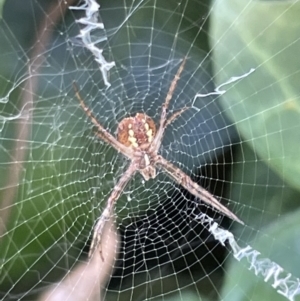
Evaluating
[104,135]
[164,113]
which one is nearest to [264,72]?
[164,113]

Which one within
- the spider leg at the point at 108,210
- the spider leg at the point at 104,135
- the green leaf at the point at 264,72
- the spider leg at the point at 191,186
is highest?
the green leaf at the point at 264,72

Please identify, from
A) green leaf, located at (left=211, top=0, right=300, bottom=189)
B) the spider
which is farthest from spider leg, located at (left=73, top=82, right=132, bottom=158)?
green leaf, located at (left=211, top=0, right=300, bottom=189)

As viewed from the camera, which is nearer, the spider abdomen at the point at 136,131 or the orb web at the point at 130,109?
the orb web at the point at 130,109

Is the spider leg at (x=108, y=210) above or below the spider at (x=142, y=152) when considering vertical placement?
below

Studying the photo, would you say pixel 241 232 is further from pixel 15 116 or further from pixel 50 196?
pixel 15 116

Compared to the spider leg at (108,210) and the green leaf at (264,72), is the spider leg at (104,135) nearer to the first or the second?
the spider leg at (108,210)

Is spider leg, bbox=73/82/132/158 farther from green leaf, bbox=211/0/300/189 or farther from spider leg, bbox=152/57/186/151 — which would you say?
green leaf, bbox=211/0/300/189

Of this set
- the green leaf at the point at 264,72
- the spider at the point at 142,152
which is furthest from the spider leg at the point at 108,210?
the green leaf at the point at 264,72

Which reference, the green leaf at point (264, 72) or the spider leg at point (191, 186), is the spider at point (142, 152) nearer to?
the spider leg at point (191, 186)
